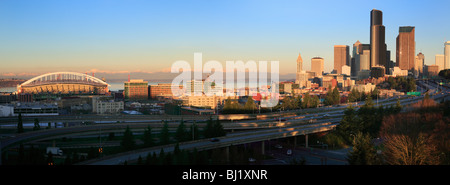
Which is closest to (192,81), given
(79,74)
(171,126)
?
(79,74)

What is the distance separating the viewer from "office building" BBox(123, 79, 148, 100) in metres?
75.9

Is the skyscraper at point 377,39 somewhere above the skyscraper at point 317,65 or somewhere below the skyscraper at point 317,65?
above

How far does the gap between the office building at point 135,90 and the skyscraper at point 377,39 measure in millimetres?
96204

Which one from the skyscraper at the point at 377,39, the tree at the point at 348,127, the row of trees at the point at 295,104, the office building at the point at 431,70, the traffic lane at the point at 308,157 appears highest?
the skyscraper at the point at 377,39

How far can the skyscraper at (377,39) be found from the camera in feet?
452

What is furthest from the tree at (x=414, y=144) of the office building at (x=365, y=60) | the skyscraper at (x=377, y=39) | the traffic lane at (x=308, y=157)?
the office building at (x=365, y=60)

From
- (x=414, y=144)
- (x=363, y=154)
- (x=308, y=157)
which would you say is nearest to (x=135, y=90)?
(x=308, y=157)

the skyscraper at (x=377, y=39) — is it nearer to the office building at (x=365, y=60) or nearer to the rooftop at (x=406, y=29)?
the office building at (x=365, y=60)

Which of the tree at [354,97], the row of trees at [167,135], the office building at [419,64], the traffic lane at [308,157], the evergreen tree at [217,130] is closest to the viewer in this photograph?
the traffic lane at [308,157]

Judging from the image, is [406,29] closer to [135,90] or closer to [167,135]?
[135,90]

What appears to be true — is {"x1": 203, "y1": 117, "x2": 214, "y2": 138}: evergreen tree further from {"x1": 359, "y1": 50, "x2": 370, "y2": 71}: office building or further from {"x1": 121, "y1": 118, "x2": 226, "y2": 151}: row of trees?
{"x1": 359, "y1": 50, "x2": 370, "y2": 71}: office building

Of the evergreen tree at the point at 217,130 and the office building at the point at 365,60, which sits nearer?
the evergreen tree at the point at 217,130

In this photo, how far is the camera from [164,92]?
8044 cm
